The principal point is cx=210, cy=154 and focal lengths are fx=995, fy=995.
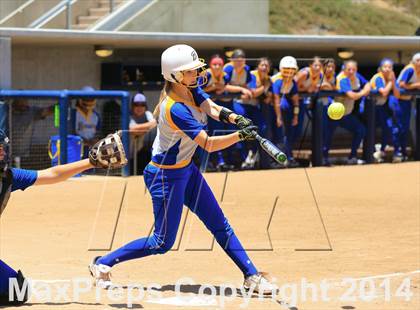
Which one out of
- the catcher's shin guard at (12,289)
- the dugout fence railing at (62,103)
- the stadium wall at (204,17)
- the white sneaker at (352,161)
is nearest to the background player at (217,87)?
the dugout fence railing at (62,103)

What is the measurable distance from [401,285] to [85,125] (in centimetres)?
811

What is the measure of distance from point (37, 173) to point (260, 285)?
6.03ft

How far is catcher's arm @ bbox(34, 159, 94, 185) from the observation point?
6602mm

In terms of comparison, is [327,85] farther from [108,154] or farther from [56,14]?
[108,154]

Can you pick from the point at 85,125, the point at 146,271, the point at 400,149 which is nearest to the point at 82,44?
the point at 85,125

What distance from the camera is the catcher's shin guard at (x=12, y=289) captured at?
6.86 m

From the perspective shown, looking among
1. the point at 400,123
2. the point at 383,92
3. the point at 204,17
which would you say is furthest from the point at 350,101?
the point at 204,17

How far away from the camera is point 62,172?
666 cm

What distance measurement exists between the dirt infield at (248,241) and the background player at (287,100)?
104cm

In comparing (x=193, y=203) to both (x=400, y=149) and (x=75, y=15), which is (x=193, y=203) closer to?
(x=400, y=149)

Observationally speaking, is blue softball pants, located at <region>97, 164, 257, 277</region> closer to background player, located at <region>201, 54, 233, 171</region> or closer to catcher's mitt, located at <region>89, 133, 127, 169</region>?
catcher's mitt, located at <region>89, 133, 127, 169</region>

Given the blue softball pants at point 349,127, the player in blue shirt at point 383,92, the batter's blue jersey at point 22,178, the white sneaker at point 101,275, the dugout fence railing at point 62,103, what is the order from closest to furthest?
the batter's blue jersey at point 22,178
the white sneaker at point 101,275
the dugout fence railing at point 62,103
the blue softball pants at point 349,127
the player in blue shirt at point 383,92

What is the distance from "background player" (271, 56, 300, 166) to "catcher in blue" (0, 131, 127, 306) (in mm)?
9403

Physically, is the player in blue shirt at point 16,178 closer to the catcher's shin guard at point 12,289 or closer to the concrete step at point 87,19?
the catcher's shin guard at point 12,289
